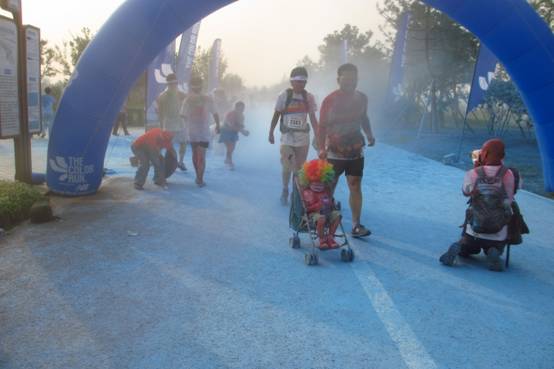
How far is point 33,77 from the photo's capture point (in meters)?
7.82

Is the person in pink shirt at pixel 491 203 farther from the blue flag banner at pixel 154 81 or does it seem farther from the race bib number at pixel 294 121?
the blue flag banner at pixel 154 81

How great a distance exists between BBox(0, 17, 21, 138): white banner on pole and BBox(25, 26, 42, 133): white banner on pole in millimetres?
325

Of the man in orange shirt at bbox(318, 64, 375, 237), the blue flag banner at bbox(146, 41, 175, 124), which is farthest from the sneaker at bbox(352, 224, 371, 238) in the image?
the blue flag banner at bbox(146, 41, 175, 124)

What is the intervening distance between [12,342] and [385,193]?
271 inches

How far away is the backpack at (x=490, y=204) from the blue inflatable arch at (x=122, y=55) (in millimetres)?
4050

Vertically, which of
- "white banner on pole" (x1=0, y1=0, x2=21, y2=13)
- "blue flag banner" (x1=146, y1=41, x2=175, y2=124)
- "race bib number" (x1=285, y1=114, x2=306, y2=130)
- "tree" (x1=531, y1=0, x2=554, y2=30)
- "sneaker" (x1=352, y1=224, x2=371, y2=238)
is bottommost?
"sneaker" (x1=352, y1=224, x2=371, y2=238)

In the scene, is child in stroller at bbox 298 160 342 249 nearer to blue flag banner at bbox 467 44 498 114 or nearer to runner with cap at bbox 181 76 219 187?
runner with cap at bbox 181 76 219 187

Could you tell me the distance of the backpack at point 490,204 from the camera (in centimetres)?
488

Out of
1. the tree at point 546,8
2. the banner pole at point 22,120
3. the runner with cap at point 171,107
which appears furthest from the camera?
the tree at point 546,8

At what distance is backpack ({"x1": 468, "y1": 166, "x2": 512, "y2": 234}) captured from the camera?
4875mm

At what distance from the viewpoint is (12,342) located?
10.2 ft

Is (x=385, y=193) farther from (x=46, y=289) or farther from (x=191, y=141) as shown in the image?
(x=46, y=289)

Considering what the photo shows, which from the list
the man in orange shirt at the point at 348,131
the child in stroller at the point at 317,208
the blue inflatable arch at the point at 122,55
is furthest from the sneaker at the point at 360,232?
the blue inflatable arch at the point at 122,55

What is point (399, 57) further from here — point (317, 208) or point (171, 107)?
point (317, 208)
